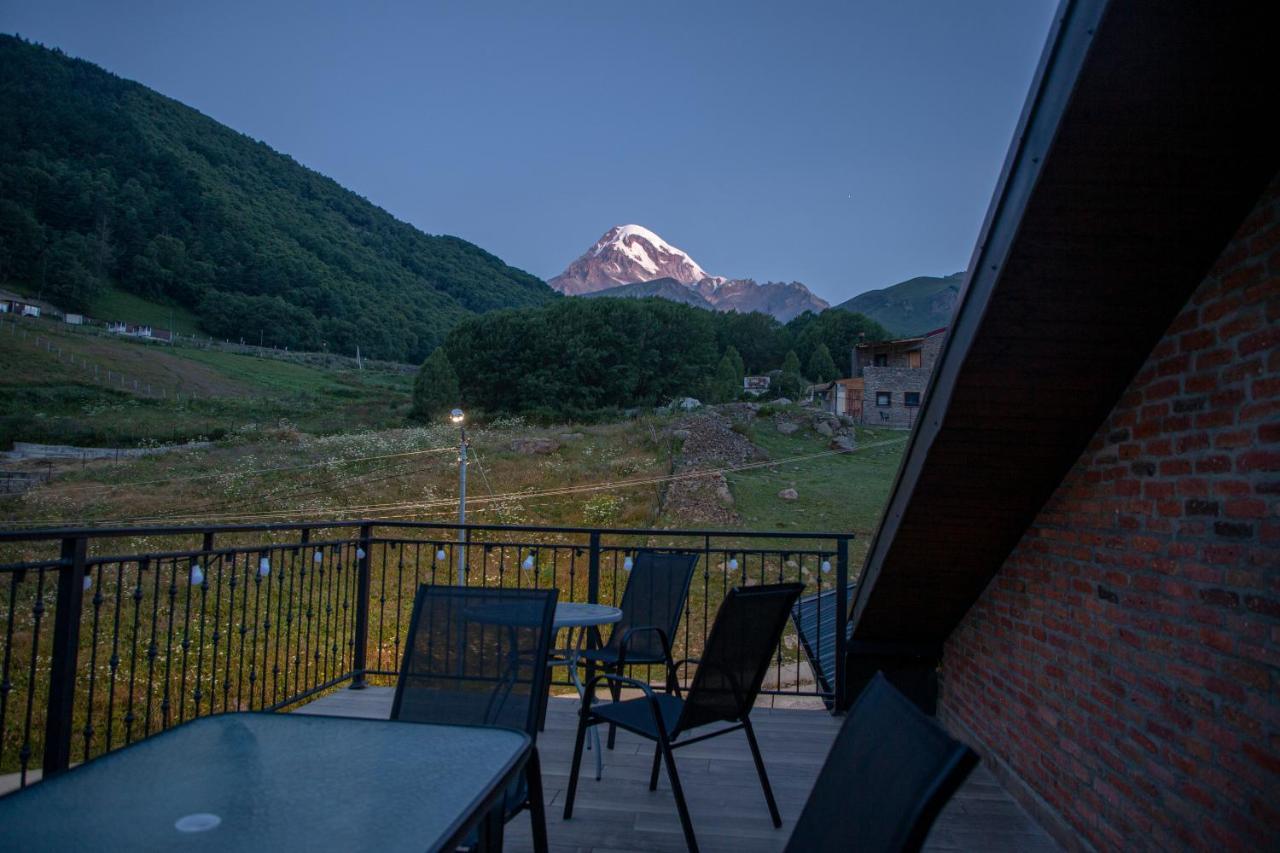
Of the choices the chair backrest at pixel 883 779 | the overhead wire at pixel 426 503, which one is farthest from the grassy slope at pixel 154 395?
the chair backrest at pixel 883 779

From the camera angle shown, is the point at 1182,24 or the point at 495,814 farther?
the point at 495,814

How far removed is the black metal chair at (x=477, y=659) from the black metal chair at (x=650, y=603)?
4.86ft

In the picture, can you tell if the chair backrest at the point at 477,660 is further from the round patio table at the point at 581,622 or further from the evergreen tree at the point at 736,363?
the evergreen tree at the point at 736,363

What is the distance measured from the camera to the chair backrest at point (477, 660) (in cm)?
202

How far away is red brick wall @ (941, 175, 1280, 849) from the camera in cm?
170

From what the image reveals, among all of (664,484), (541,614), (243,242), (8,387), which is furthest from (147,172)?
(541,614)

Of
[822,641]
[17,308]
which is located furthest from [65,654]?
[17,308]

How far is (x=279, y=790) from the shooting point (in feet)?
4.01

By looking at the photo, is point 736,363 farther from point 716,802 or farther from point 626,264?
point 626,264

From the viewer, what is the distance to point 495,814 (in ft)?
5.15

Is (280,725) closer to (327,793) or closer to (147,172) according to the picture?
(327,793)

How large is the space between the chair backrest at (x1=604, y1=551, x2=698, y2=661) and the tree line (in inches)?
1121

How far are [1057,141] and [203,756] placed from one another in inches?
Answer: 89.0

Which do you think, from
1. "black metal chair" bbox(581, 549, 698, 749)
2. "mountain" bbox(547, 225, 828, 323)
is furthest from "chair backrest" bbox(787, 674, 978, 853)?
"mountain" bbox(547, 225, 828, 323)
